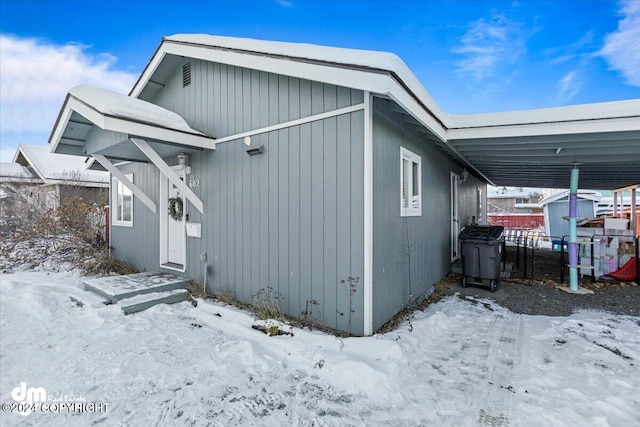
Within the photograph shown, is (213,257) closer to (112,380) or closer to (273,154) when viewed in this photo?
(273,154)

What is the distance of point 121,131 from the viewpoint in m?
3.85

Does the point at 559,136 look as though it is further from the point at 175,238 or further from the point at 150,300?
the point at 175,238

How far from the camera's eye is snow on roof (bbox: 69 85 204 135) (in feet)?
13.0

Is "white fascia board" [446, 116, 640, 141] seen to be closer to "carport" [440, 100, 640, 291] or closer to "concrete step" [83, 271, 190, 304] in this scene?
"carport" [440, 100, 640, 291]

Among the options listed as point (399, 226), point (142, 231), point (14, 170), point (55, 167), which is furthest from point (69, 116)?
point (14, 170)

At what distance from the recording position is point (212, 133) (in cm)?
521

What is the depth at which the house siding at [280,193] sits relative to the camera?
3.52 meters

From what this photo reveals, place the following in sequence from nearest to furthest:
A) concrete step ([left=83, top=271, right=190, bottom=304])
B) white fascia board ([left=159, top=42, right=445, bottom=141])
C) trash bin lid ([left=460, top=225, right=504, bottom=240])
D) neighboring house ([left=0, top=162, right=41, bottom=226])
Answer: white fascia board ([left=159, top=42, right=445, bottom=141]) → concrete step ([left=83, top=271, right=190, bottom=304]) → trash bin lid ([left=460, top=225, right=504, bottom=240]) → neighboring house ([left=0, top=162, right=41, bottom=226])

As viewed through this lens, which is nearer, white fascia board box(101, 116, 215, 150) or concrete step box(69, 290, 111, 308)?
white fascia board box(101, 116, 215, 150)

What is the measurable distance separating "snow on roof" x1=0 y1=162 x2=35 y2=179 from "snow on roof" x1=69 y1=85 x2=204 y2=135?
49.3ft

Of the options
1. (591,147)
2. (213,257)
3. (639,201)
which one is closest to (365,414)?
(213,257)

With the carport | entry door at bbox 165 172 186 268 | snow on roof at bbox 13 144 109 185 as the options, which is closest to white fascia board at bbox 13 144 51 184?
snow on roof at bbox 13 144 109 185

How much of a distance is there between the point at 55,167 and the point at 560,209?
80.7 feet

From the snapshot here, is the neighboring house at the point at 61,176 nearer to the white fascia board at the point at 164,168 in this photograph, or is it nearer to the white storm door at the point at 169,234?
the white storm door at the point at 169,234
